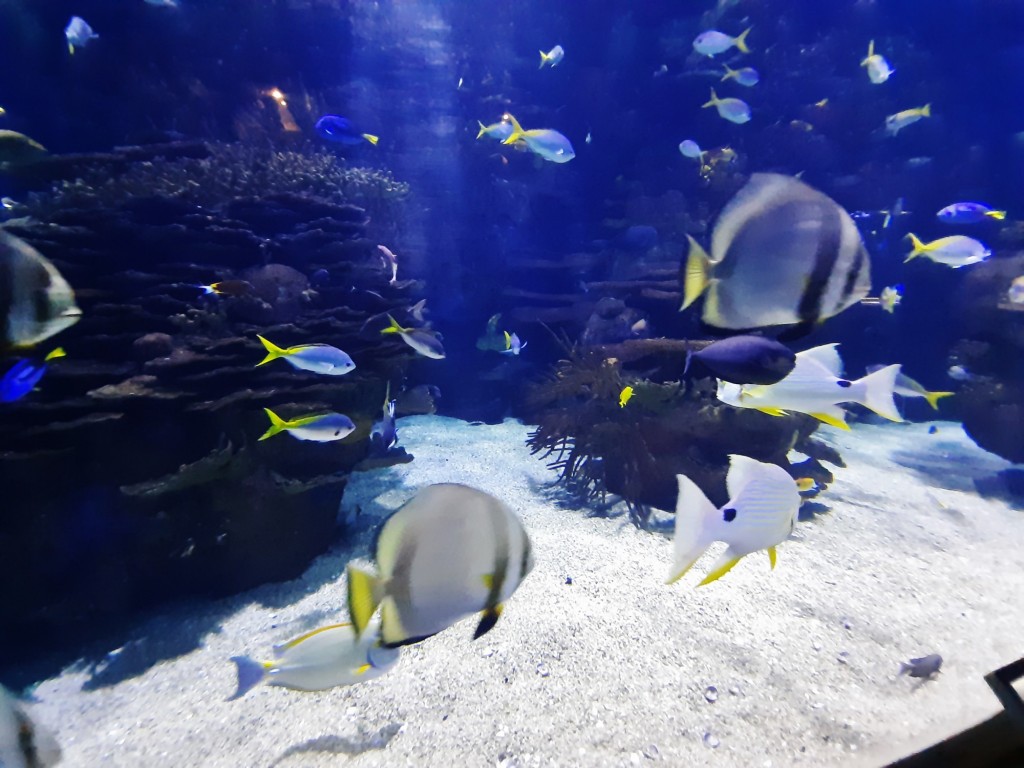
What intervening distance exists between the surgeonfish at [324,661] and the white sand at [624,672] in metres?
0.55

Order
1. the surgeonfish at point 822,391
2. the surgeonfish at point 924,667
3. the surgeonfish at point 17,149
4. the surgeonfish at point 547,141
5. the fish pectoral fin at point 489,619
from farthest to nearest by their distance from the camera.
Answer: the surgeonfish at point 547,141 < the surgeonfish at point 17,149 < the surgeonfish at point 924,667 < the surgeonfish at point 822,391 < the fish pectoral fin at point 489,619

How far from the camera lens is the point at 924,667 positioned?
2.57 meters

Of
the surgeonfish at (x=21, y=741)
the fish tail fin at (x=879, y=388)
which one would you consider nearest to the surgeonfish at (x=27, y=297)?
the surgeonfish at (x=21, y=741)

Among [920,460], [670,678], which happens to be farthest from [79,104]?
[920,460]

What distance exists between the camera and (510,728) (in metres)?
2.31

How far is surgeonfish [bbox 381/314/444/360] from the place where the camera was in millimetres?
4695

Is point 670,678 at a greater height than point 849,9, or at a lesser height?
lesser

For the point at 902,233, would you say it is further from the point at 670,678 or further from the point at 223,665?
the point at 223,665

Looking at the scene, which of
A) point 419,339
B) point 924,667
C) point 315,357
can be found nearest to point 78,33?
point 419,339

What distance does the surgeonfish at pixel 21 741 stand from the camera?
5.08 ft

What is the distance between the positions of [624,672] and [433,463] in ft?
13.3

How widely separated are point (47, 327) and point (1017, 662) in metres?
3.24

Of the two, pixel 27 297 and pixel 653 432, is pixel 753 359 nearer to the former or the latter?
pixel 27 297

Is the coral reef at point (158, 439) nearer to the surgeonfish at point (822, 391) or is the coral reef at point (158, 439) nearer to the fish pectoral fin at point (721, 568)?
the fish pectoral fin at point (721, 568)
